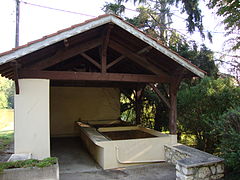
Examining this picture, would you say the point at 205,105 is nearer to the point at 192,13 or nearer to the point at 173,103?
the point at 173,103

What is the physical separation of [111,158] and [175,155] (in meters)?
1.74

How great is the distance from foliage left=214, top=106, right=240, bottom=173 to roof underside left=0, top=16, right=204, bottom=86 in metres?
1.61

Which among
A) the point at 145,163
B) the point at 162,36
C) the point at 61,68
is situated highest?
the point at 162,36

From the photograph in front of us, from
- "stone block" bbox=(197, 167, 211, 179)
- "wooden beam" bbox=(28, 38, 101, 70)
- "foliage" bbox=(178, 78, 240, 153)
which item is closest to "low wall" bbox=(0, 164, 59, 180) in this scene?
"wooden beam" bbox=(28, 38, 101, 70)

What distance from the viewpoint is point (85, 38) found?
5.13 metres

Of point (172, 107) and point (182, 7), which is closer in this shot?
point (172, 107)

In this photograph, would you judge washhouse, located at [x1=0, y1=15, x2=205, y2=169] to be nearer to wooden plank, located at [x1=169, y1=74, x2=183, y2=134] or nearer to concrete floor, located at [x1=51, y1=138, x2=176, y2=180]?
wooden plank, located at [x1=169, y1=74, x2=183, y2=134]

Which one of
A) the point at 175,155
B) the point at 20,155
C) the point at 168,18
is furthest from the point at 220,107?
the point at 168,18

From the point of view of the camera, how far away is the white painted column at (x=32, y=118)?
4.64 metres

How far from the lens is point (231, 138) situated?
387cm

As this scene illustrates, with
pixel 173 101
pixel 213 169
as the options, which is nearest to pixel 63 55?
pixel 173 101

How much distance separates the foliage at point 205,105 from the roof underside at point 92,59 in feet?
3.43

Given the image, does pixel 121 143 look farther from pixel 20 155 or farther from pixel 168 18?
pixel 168 18

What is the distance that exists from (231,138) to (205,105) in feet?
8.20
